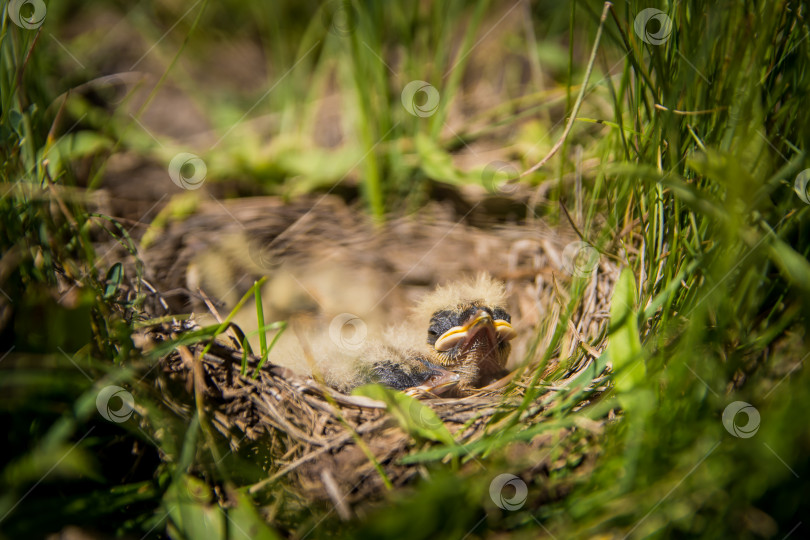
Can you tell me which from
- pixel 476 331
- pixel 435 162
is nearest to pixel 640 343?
pixel 476 331

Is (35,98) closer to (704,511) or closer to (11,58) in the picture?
→ (11,58)

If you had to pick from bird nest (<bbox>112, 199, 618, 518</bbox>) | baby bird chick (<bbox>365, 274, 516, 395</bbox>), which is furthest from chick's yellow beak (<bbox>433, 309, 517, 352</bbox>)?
bird nest (<bbox>112, 199, 618, 518</bbox>)

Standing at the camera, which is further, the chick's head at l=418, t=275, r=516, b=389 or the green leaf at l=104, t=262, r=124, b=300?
A: the chick's head at l=418, t=275, r=516, b=389

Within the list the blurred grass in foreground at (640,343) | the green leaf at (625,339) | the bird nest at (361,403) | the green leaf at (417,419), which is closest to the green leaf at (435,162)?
the bird nest at (361,403)

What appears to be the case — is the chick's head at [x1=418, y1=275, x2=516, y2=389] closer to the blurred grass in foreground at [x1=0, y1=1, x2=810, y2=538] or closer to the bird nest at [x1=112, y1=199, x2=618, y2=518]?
the bird nest at [x1=112, y1=199, x2=618, y2=518]

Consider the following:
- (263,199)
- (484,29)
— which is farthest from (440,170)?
(484,29)

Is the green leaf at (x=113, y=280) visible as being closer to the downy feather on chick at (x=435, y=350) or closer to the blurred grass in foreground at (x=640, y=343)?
the blurred grass in foreground at (x=640, y=343)

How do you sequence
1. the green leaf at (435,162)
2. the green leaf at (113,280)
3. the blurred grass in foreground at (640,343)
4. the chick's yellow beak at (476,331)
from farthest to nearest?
the green leaf at (435,162) → the chick's yellow beak at (476,331) → the green leaf at (113,280) → the blurred grass in foreground at (640,343)

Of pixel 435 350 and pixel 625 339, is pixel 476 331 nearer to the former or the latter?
pixel 435 350
